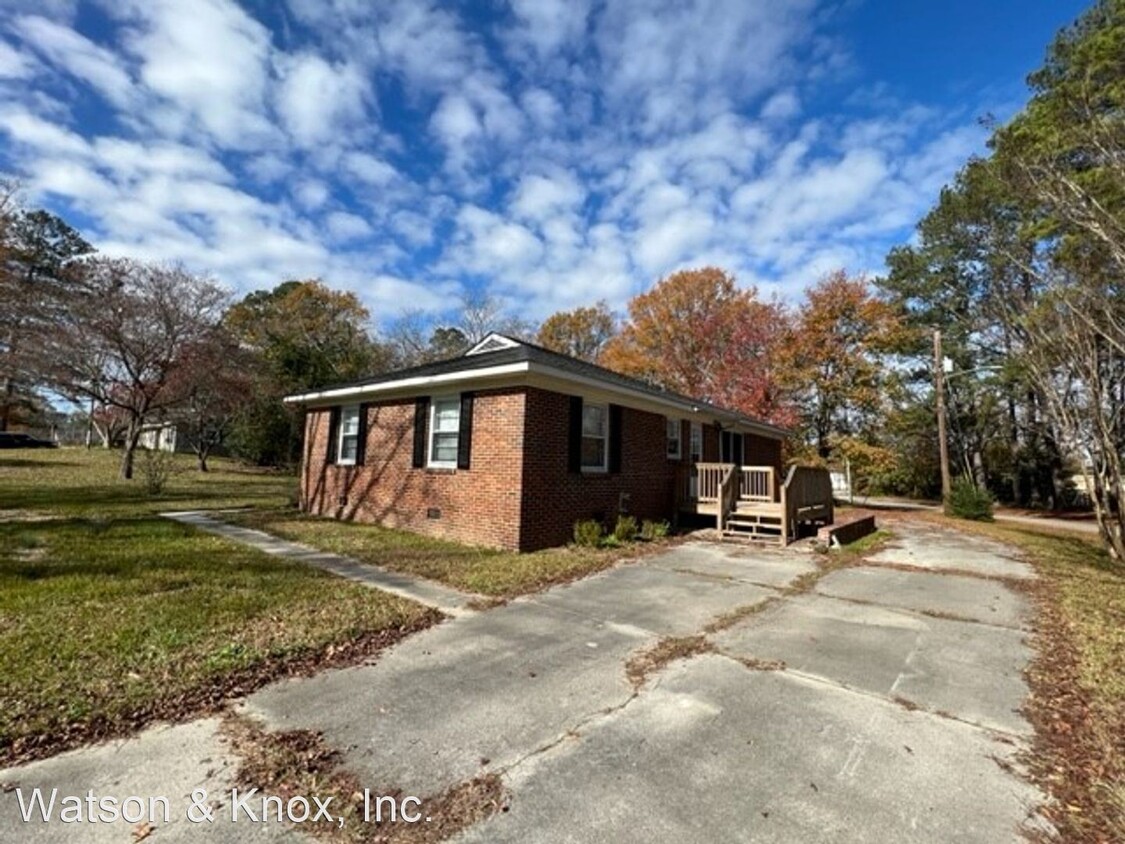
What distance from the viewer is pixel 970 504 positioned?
1798cm

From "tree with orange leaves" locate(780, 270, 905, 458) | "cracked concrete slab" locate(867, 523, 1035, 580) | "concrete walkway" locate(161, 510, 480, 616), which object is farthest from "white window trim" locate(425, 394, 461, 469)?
"tree with orange leaves" locate(780, 270, 905, 458)

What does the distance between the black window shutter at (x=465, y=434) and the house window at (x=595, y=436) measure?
2.04m

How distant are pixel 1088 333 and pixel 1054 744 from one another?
9.60m

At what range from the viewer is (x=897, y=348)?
2292 cm

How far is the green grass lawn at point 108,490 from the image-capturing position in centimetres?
1205

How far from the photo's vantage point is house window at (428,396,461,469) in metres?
9.89

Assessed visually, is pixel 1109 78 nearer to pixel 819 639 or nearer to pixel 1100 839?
pixel 819 639

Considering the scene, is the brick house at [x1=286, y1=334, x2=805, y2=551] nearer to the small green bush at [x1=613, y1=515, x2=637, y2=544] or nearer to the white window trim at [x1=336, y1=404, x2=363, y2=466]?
the white window trim at [x1=336, y1=404, x2=363, y2=466]

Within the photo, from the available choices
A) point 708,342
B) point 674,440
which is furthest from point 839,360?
point 674,440

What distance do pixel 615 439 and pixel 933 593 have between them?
548 centimetres

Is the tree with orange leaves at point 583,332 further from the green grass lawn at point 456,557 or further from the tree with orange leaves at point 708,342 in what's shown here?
the green grass lawn at point 456,557

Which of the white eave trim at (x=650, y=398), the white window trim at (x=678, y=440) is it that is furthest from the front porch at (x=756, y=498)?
the white eave trim at (x=650, y=398)

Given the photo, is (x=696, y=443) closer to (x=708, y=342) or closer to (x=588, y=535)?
(x=588, y=535)

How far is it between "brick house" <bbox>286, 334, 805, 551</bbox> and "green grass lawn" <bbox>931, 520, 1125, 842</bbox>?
5.59 m
